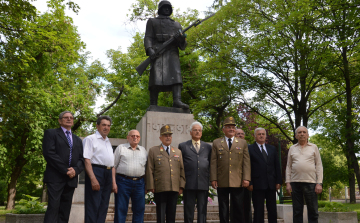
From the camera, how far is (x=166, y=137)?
5.88 metres

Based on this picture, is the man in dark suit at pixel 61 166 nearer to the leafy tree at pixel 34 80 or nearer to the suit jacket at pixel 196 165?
the suit jacket at pixel 196 165

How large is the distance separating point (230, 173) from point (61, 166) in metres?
2.59

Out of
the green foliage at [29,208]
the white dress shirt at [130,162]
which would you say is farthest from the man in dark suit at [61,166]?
the green foliage at [29,208]

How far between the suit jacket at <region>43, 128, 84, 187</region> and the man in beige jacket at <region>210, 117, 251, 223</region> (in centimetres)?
213

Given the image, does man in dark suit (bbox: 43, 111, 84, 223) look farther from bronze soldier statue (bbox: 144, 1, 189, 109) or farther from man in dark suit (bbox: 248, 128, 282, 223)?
bronze soldier statue (bbox: 144, 1, 189, 109)

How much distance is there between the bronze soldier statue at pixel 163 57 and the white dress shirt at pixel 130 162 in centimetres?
338

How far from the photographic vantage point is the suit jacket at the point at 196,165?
5656mm

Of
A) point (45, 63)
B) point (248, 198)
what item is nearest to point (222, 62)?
point (45, 63)

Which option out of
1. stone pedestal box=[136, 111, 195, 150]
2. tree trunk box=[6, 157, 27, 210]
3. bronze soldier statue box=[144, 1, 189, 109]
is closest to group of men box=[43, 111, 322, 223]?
stone pedestal box=[136, 111, 195, 150]

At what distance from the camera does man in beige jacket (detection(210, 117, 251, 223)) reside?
5.72 meters

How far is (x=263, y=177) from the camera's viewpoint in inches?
236

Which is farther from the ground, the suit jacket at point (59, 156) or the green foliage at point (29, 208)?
the suit jacket at point (59, 156)

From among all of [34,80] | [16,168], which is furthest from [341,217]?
[16,168]

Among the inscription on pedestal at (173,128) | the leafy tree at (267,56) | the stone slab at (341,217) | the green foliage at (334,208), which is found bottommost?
the stone slab at (341,217)
